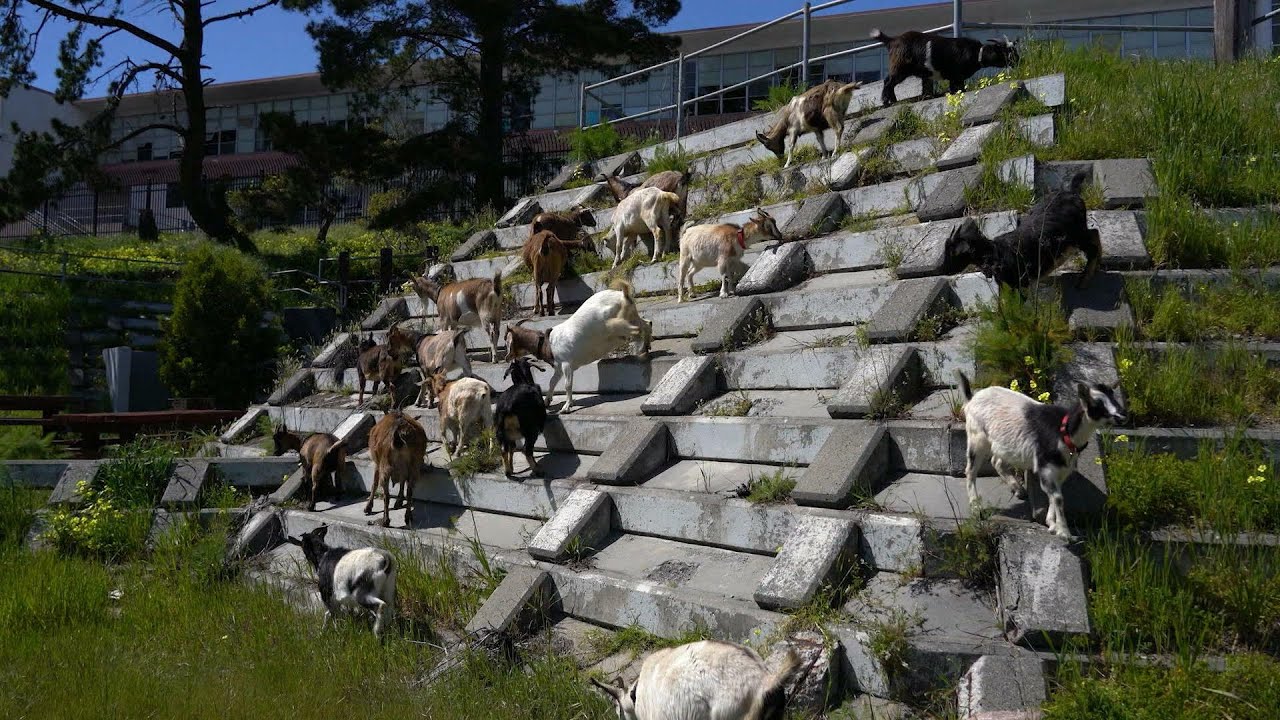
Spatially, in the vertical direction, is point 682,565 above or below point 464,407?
below

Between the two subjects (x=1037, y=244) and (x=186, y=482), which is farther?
(x=186, y=482)

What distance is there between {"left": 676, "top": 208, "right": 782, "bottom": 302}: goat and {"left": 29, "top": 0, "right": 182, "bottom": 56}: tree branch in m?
21.8

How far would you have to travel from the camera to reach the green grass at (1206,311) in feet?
20.4

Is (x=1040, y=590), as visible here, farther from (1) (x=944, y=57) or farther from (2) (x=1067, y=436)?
(1) (x=944, y=57)

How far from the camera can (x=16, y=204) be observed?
76.8 feet

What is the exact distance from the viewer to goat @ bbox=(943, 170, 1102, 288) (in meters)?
6.26

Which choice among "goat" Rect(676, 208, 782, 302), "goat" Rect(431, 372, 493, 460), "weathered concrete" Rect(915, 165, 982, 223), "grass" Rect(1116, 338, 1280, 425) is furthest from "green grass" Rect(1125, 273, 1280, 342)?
"goat" Rect(431, 372, 493, 460)

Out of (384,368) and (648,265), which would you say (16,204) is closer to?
(384,368)

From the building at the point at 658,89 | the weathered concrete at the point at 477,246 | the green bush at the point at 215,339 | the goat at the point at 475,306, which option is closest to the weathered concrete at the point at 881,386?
the goat at the point at 475,306

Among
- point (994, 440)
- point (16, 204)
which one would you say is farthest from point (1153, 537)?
point (16, 204)

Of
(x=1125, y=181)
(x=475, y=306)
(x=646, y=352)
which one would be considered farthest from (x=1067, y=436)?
(x=475, y=306)

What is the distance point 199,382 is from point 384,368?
20.4 ft

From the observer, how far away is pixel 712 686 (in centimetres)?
413

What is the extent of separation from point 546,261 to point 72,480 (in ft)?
17.1
